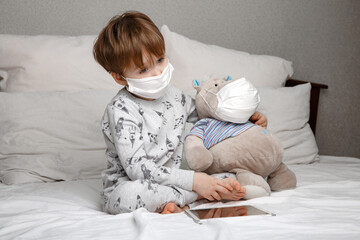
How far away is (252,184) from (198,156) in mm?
165

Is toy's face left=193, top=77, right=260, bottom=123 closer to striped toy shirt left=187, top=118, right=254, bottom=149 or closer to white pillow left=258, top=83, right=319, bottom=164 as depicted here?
striped toy shirt left=187, top=118, right=254, bottom=149

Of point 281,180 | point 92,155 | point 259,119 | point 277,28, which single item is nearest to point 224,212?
point 281,180

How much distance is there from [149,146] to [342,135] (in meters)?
1.62

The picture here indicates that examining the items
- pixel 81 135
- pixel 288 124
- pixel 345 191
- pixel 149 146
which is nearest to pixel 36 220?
pixel 149 146

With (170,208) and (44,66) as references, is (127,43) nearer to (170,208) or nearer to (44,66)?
(170,208)

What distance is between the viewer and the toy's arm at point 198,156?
1.15m

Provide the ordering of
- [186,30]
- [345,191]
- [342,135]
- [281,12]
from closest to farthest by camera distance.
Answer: [345,191] → [186,30] → [281,12] → [342,135]

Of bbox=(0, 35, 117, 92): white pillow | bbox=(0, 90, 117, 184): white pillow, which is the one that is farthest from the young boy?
bbox=(0, 35, 117, 92): white pillow

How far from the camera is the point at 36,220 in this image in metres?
0.98

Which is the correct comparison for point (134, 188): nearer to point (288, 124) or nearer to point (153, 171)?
point (153, 171)

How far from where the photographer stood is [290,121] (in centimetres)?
171

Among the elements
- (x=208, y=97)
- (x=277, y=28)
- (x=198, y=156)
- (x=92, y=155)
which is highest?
(x=277, y=28)

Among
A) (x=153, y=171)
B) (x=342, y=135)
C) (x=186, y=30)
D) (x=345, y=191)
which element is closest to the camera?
(x=153, y=171)

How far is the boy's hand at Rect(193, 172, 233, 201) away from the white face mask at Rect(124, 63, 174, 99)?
0.83 feet
